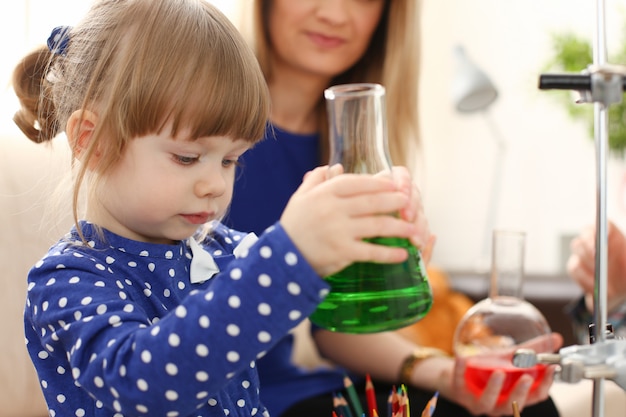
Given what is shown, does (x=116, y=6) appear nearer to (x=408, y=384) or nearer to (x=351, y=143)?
(x=351, y=143)

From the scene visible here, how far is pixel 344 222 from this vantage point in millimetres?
575

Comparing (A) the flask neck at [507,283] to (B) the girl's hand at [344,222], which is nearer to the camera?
(B) the girl's hand at [344,222]

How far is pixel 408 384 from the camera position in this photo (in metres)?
1.32

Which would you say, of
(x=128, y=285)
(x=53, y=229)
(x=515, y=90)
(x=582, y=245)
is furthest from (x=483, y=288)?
(x=128, y=285)

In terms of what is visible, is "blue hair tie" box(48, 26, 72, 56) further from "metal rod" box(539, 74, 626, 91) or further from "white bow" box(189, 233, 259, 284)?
"metal rod" box(539, 74, 626, 91)

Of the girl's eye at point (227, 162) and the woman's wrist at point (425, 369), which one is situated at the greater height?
the girl's eye at point (227, 162)

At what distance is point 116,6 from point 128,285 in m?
0.27

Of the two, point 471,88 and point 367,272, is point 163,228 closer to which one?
point 367,272

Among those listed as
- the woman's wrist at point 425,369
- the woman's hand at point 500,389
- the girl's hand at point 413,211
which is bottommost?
the woman's wrist at point 425,369

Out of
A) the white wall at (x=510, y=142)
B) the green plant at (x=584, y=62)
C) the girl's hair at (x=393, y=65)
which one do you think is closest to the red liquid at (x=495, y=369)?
the girl's hair at (x=393, y=65)

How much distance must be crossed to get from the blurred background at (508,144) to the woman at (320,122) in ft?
6.11

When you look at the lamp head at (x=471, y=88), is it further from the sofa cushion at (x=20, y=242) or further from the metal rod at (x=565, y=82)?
the metal rod at (x=565, y=82)

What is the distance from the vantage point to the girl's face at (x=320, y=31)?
1.32 m

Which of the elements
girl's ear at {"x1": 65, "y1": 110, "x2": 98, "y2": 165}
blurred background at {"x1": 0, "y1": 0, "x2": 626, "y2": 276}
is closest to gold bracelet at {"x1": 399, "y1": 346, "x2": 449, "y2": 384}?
girl's ear at {"x1": 65, "y1": 110, "x2": 98, "y2": 165}
